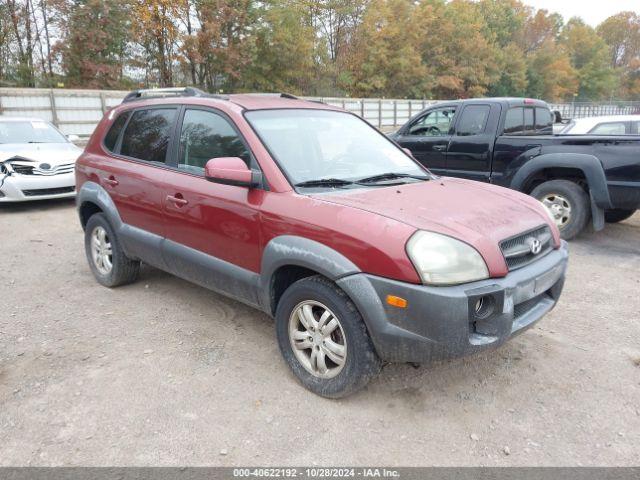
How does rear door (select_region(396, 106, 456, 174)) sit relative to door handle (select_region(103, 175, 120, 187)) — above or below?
above

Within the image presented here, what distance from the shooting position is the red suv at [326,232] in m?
2.53

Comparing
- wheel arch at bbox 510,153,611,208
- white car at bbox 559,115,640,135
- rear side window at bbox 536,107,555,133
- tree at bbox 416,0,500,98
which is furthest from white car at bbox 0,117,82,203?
tree at bbox 416,0,500,98

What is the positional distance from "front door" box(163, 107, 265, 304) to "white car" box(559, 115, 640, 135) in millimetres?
6652

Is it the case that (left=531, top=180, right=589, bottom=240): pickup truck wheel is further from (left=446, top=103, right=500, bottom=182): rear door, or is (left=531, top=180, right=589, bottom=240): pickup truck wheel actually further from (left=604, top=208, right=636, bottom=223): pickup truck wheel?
(left=604, top=208, right=636, bottom=223): pickup truck wheel

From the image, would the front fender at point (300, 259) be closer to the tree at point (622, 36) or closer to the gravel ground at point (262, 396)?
the gravel ground at point (262, 396)

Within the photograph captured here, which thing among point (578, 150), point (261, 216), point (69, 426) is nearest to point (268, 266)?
point (261, 216)

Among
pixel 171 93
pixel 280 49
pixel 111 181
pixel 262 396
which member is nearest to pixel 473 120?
pixel 171 93

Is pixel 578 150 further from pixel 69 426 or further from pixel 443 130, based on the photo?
pixel 69 426

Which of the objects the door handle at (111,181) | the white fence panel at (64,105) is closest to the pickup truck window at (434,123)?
the door handle at (111,181)

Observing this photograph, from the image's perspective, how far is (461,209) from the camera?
2.92 meters

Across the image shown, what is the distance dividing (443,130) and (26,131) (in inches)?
299

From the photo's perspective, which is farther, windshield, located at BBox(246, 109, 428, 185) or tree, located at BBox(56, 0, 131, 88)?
tree, located at BBox(56, 0, 131, 88)

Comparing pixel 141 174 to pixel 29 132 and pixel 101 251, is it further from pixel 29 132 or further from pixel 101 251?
pixel 29 132

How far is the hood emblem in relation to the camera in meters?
2.91
